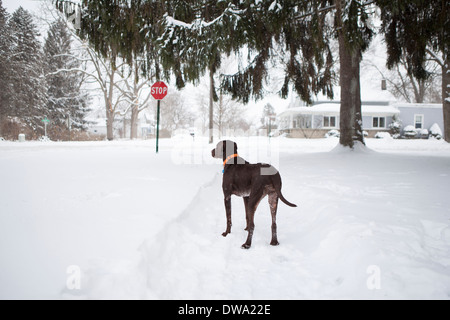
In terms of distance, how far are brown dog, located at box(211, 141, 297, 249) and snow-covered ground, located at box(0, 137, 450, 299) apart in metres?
0.45

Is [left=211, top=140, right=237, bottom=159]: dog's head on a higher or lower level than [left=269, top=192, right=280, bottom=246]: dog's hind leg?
higher

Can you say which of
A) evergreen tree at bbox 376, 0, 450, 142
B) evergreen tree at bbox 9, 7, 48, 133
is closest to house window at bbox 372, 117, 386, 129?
evergreen tree at bbox 376, 0, 450, 142

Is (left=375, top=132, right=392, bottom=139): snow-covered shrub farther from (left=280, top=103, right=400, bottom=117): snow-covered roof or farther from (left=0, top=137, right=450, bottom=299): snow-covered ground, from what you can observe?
(left=0, top=137, right=450, bottom=299): snow-covered ground

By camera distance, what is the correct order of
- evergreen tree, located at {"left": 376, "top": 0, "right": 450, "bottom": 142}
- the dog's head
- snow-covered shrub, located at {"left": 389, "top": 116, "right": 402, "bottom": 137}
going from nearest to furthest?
the dog's head, evergreen tree, located at {"left": 376, "top": 0, "right": 450, "bottom": 142}, snow-covered shrub, located at {"left": 389, "top": 116, "right": 402, "bottom": 137}

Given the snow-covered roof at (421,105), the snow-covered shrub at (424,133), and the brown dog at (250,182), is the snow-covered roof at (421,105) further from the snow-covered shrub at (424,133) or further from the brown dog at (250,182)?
the brown dog at (250,182)

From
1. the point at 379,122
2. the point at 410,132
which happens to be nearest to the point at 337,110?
the point at 379,122

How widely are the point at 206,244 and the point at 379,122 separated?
120ft

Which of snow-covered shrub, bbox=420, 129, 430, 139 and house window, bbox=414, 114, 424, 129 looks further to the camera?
house window, bbox=414, 114, 424, 129

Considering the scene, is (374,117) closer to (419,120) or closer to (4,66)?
(419,120)

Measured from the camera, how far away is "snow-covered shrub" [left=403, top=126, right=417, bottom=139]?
3080 cm

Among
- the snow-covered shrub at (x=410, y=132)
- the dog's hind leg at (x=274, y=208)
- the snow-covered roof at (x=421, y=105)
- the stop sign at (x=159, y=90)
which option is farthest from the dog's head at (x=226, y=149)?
the snow-covered roof at (x=421, y=105)

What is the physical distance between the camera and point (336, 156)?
9.48 metres
